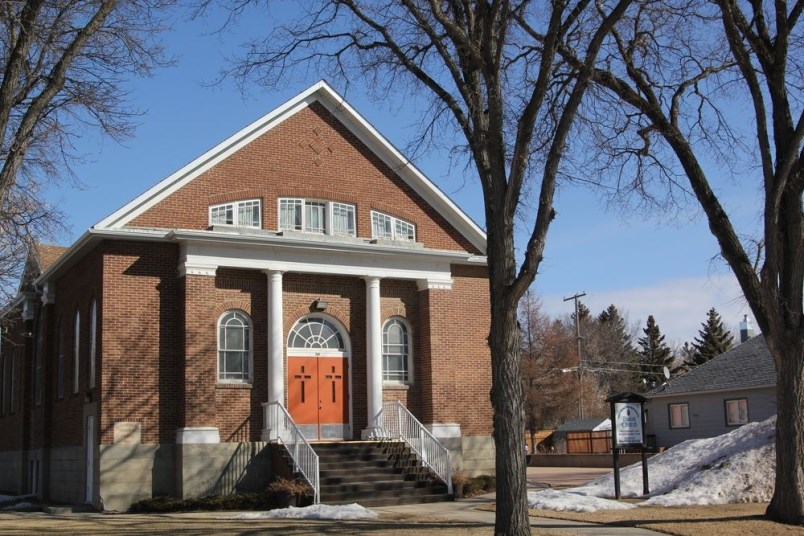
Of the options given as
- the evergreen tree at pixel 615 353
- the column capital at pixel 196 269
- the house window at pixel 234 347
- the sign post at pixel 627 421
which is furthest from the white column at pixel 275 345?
the evergreen tree at pixel 615 353

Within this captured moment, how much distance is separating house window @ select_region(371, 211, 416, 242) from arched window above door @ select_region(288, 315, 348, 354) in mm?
2778

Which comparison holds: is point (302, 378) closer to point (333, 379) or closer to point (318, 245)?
point (333, 379)

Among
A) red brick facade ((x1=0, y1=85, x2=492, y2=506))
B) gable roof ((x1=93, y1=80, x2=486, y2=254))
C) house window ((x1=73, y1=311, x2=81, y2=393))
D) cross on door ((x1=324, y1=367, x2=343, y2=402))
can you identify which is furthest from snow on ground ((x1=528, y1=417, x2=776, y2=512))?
house window ((x1=73, y1=311, x2=81, y2=393))

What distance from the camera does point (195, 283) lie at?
70.1 feet

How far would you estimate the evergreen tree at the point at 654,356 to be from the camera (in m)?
80.9

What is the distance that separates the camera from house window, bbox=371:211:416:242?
24.9m

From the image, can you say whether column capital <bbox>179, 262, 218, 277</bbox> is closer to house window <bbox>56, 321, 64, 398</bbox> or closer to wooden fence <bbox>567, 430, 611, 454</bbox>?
house window <bbox>56, 321, 64, 398</bbox>

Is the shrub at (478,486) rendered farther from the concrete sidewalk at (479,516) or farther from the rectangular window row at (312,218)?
the rectangular window row at (312,218)

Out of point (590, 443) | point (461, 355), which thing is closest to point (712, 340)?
point (590, 443)

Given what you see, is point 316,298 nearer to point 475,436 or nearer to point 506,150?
point 475,436

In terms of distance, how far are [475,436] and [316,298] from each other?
5.71 m

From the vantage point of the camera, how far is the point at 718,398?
37.2m

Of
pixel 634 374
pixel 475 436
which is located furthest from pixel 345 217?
pixel 634 374

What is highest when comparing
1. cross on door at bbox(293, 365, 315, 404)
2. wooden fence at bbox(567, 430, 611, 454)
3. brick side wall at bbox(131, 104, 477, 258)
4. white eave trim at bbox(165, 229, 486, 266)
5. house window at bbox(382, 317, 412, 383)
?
brick side wall at bbox(131, 104, 477, 258)
